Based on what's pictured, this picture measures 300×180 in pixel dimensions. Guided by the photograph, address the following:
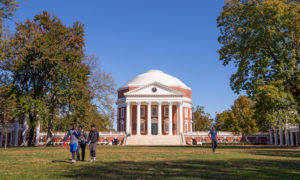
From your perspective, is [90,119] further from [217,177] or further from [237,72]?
[217,177]

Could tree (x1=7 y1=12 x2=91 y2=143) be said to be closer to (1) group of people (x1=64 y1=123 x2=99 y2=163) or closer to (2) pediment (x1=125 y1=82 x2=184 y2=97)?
(1) group of people (x1=64 y1=123 x2=99 y2=163)

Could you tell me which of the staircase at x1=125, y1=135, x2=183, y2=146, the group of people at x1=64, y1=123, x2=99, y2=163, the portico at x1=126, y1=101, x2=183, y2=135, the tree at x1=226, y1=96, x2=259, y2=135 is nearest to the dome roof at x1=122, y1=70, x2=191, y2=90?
the portico at x1=126, y1=101, x2=183, y2=135

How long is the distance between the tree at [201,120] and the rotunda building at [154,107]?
18988 millimetres

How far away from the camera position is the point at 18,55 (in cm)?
3334

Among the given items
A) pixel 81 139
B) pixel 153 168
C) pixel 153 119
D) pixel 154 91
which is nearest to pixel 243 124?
pixel 154 91

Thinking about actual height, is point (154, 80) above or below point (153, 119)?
above

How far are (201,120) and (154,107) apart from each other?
2948 cm

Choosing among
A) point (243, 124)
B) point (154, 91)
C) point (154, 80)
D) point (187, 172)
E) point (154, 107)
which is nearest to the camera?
point (187, 172)

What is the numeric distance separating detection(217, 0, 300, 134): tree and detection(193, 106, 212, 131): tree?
58.6 meters

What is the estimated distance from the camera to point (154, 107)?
Answer: 2552 inches

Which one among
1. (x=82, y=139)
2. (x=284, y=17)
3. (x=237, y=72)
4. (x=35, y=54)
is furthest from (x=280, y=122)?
(x=35, y=54)

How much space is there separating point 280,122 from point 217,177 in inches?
779

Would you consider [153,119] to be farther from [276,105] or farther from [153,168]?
[153,168]

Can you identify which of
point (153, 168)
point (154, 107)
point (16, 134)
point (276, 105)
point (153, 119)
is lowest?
point (16, 134)
